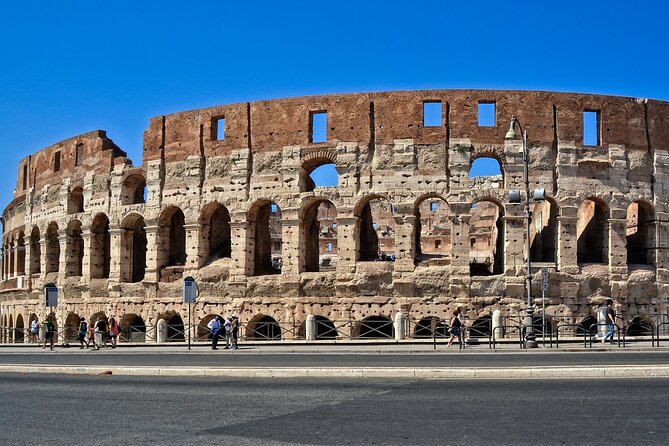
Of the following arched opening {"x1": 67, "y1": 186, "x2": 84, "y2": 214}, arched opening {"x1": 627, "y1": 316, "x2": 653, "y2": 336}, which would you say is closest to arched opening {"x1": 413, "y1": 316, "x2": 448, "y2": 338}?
arched opening {"x1": 627, "y1": 316, "x2": 653, "y2": 336}

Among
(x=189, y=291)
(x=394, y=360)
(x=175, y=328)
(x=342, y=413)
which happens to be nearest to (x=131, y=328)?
(x=175, y=328)

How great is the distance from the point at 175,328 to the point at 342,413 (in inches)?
897

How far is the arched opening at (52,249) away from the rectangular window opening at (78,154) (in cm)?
348

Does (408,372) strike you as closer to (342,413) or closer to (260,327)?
(342,413)

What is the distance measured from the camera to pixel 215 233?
32.8 meters

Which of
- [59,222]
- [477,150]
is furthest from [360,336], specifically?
[59,222]

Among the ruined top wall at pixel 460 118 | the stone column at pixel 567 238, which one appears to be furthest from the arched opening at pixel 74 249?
the stone column at pixel 567 238

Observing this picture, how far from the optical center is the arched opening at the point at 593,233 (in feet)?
95.5

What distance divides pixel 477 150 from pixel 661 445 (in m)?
22.1

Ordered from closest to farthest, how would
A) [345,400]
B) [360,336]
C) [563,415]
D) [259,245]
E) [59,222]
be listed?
[563,415]
[345,400]
[360,336]
[259,245]
[59,222]

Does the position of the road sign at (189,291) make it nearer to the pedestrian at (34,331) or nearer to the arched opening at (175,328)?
the arched opening at (175,328)

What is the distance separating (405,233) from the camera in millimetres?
28703

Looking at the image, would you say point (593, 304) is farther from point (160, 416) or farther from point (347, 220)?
point (160, 416)

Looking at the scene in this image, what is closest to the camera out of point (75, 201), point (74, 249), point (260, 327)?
point (260, 327)
